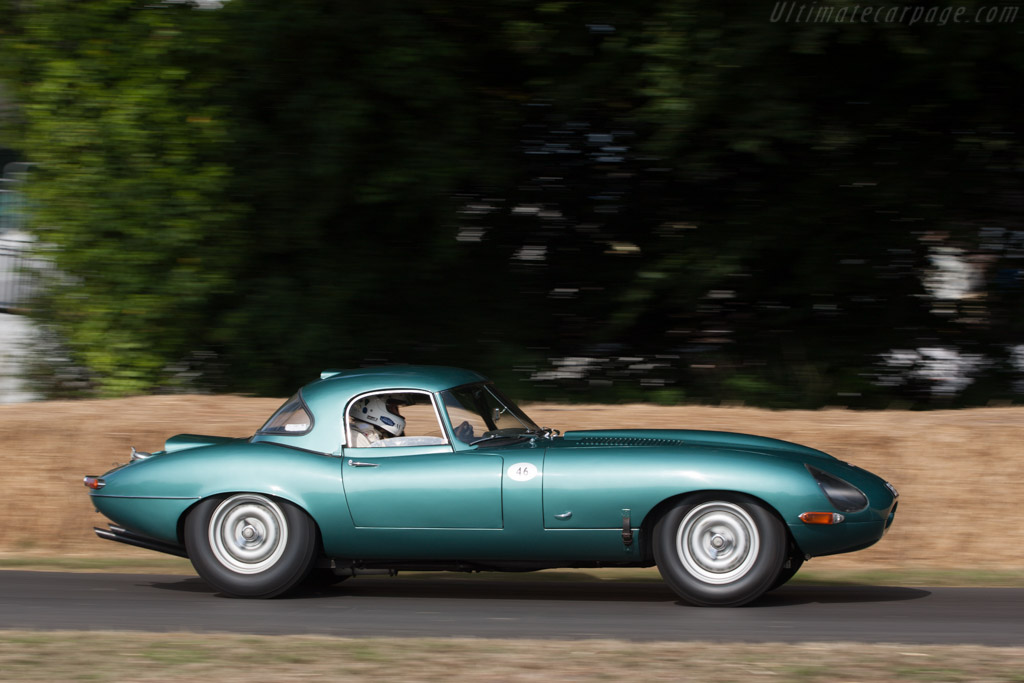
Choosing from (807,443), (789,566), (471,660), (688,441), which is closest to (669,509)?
(688,441)

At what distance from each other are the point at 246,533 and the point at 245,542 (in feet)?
0.20

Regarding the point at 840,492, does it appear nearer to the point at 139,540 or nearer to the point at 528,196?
the point at 139,540

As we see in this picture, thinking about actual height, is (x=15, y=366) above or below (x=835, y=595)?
above

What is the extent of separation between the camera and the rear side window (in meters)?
6.76

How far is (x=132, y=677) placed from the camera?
15.5 feet

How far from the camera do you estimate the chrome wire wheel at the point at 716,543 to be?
6078 millimetres

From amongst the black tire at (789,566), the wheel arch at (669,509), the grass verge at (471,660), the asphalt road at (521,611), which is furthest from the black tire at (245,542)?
the black tire at (789,566)

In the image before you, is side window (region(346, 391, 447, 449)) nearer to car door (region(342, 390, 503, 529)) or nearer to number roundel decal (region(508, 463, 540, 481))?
car door (region(342, 390, 503, 529))

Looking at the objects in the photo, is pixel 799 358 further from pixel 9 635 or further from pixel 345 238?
pixel 9 635

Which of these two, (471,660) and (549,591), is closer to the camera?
(471,660)

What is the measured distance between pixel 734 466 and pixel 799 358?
22.3ft

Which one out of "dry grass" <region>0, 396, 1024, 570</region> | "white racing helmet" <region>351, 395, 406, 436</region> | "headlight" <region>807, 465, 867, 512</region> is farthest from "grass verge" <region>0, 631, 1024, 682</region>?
"dry grass" <region>0, 396, 1024, 570</region>

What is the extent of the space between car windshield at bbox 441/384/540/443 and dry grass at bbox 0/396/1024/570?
6.61 ft

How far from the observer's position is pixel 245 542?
21.7 ft
